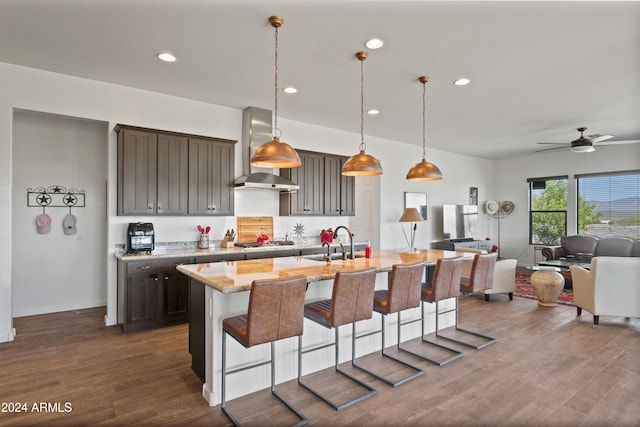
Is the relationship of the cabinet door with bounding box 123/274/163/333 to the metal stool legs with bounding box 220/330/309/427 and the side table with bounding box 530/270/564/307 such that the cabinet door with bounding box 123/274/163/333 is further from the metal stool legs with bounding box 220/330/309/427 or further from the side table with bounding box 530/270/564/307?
the side table with bounding box 530/270/564/307

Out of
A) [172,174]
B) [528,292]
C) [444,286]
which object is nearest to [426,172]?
[444,286]

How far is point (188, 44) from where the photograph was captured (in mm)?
3266

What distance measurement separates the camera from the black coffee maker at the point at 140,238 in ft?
13.7

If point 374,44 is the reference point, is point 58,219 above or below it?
below

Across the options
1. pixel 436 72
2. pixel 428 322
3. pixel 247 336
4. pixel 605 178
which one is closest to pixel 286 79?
pixel 436 72

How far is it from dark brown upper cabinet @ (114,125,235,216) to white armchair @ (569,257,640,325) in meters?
4.93

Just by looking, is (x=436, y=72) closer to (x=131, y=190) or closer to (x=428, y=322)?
(x=428, y=322)

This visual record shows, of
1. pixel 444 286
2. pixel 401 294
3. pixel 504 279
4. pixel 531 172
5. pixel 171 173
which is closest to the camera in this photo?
pixel 401 294

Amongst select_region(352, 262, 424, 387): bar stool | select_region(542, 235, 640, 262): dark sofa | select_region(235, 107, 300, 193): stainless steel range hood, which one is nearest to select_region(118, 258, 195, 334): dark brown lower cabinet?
select_region(235, 107, 300, 193): stainless steel range hood

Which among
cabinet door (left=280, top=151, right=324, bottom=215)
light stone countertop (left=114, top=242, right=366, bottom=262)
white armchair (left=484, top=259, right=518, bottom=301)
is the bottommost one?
white armchair (left=484, top=259, right=518, bottom=301)

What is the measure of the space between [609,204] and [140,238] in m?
9.24

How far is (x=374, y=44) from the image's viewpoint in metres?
3.24

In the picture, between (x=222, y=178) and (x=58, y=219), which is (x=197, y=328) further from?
(x=58, y=219)

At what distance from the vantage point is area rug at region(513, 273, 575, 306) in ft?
18.3
